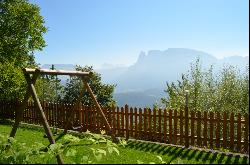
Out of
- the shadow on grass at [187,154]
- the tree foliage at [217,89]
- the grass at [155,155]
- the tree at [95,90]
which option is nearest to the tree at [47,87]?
the tree at [95,90]

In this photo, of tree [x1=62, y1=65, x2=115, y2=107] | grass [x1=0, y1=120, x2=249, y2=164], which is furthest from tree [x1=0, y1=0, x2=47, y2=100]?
tree [x1=62, y1=65, x2=115, y2=107]

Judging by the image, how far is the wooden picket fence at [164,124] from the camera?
39.9 ft

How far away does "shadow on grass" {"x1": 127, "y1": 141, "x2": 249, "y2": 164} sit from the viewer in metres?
10.7

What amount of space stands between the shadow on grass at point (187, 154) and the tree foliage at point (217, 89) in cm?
1481

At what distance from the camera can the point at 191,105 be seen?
27906 mm

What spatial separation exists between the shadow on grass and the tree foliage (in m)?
14.8

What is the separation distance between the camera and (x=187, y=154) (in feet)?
38.2

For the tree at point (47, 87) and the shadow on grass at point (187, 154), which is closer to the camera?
the shadow on grass at point (187, 154)

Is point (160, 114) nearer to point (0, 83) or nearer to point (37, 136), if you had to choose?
point (37, 136)

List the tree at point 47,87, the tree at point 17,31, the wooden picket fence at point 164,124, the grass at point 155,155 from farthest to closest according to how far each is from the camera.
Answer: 1. the tree at point 47,87
2. the tree at point 17,31
3. the wooden picket fence at point 164,124
4. the grass at point 155,155

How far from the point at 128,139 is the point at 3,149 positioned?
5395 millimetres

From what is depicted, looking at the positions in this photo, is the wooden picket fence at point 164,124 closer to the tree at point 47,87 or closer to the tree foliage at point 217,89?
the tree at point 47,87

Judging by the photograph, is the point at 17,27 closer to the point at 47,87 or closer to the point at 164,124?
the point at 164,124

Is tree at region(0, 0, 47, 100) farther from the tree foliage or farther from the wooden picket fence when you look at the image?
the tree foliage
